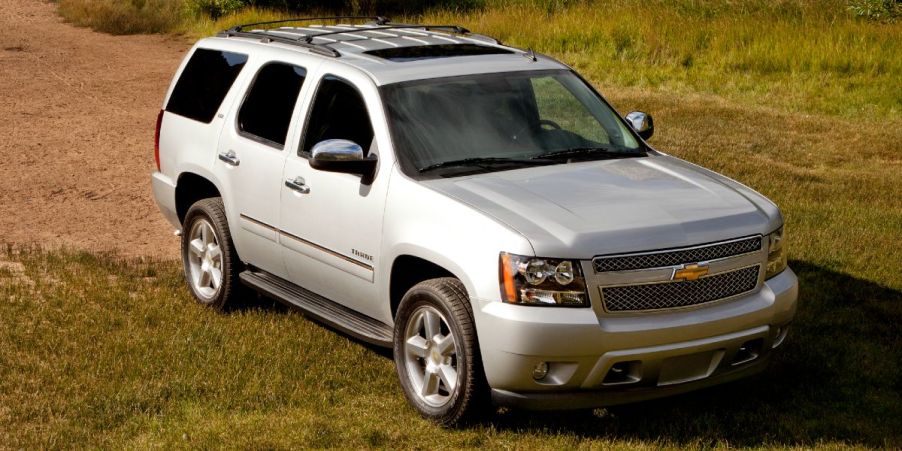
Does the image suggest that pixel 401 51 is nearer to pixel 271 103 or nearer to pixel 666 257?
pixel 271 103

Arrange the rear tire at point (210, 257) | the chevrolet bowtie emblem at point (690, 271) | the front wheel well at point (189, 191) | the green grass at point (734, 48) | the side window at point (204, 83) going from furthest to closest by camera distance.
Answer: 1. the green grass at point (734, 48)
2. the front wheel well at point (189, 191)
3. the side window at point (204, 83)
4. the rear tire at point (210, 257)
5. the chevrolet bowtie emblem at point (690, 271)

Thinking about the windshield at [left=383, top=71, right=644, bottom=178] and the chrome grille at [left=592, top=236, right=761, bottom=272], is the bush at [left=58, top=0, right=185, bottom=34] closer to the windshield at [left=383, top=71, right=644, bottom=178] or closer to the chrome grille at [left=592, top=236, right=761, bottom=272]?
the windshield at [left=383, top=71, right=644, bottom=178]

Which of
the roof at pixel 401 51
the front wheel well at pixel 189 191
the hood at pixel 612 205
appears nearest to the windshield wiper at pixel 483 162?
the hood at pixel 612 205

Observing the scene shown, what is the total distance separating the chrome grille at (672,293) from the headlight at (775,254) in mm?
257

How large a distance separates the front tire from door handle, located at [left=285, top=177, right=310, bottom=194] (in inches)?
44.0

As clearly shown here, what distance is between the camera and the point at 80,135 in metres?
16.6

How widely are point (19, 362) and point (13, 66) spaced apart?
1661 centimetres

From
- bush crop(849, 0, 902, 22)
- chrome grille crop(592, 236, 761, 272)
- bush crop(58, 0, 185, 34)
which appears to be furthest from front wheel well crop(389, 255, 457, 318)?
bush crop(58, 0, 185, 34)

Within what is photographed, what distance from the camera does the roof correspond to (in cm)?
707

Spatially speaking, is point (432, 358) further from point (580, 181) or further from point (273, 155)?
point (273, 155)

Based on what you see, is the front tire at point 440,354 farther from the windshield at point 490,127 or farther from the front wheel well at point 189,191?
the front wheel well at point 189,191

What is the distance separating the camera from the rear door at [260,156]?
741cm

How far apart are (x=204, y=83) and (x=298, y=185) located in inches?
68.4

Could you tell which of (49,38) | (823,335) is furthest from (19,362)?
(49,38)
